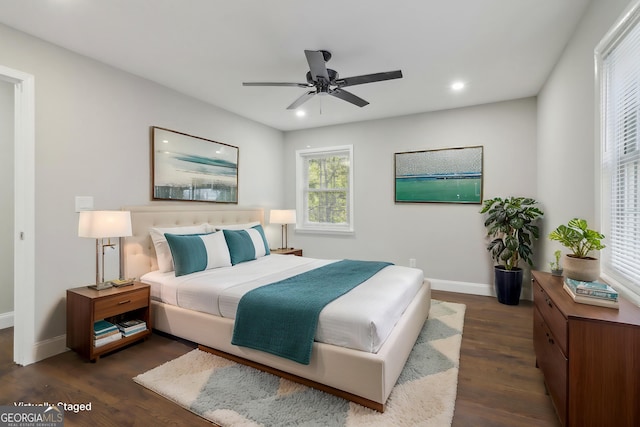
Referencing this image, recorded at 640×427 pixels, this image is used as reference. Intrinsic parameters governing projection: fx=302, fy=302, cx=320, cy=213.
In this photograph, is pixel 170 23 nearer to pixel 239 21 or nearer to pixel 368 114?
pixel 239 21

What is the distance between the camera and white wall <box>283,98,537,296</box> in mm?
4012

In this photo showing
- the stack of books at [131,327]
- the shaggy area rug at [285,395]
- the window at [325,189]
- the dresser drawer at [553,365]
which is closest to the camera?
the dresser drawer at [553,365]

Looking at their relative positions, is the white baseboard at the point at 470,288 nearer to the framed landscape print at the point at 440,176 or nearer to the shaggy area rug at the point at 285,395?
the framed landscape print at the point at 440,176

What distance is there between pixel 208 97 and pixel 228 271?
2258 millimetres

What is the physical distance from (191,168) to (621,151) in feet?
12.9

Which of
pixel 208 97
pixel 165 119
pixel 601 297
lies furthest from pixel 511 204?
pixel 165 119

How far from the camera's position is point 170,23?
91.1 inches

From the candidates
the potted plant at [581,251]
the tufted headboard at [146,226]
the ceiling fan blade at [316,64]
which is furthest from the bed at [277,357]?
the ceiling fan blade at [316,64]

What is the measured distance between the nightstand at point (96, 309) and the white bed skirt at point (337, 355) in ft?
0.75

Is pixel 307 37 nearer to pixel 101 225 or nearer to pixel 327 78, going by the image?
pixel 327 78

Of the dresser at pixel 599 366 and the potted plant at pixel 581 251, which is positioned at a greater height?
the potted plant at pixel 581 251

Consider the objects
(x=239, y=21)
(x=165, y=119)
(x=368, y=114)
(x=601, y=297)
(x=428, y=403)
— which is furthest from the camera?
(x=368, y=114)

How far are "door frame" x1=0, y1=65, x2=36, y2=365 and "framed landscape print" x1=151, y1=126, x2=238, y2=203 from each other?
1.05 metres

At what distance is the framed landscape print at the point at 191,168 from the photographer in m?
3.42
